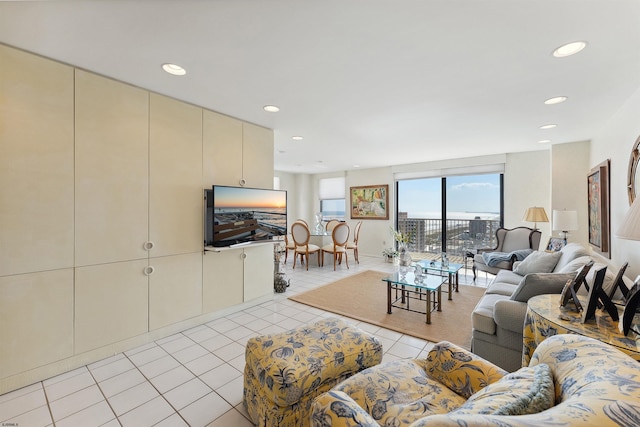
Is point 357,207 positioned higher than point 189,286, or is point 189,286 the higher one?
point 357,207

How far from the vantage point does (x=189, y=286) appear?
9.56 feet

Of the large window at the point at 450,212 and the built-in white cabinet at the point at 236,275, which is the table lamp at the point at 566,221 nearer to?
the large window at the point at 450,212

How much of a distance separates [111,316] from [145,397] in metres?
0.88

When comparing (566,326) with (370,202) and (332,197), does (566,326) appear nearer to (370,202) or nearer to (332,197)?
(370,202)

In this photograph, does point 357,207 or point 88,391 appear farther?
point 357,207

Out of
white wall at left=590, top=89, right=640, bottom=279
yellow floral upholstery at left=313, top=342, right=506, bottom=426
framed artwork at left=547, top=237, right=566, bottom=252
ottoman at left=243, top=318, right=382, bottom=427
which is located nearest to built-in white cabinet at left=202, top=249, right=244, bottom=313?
ottoman at left=243, top=318, right=382, bottom=427

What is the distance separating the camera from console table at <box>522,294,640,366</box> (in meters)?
1.31

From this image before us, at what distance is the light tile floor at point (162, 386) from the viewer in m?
1.68

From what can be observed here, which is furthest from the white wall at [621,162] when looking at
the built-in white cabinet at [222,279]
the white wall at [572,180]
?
the built-in white cabinet at [222,279]

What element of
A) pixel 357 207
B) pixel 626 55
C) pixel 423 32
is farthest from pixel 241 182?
pixel 357 207

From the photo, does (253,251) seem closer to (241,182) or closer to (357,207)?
(241,182)

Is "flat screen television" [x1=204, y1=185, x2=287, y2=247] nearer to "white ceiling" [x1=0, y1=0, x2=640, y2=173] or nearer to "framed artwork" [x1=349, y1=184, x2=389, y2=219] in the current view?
"white ceiling" [x1=0, y1=0, x2=640, y2=173]

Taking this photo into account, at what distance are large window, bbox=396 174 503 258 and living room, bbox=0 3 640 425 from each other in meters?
0.28

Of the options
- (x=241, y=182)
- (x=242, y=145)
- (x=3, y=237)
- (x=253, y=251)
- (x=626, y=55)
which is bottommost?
(x=253, y=251)
